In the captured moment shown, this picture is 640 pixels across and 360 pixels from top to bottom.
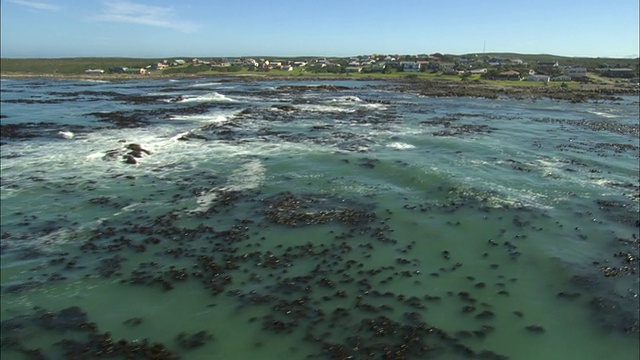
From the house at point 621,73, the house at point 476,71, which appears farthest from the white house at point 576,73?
the house at point 476,71

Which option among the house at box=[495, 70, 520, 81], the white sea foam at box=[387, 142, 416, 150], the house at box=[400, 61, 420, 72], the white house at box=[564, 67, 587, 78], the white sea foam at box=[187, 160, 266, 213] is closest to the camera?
the white sea foam at box=[187, 160, 266, 213]

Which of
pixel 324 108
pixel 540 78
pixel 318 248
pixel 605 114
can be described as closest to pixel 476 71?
pixel 540 78

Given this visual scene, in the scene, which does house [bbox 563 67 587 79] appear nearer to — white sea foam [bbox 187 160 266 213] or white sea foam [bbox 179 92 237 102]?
white sea foam [bbox 179 92 237 102]

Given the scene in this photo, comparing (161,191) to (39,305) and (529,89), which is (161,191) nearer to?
(39,305)

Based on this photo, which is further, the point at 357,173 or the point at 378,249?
the point at 357,173

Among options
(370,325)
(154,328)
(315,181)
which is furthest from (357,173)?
(154,328)

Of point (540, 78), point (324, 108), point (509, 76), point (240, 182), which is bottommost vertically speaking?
point (240, 182)

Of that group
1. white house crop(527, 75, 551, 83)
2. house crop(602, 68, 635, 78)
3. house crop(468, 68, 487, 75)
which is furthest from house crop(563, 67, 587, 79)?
house crop(468, 68, 487, 75)

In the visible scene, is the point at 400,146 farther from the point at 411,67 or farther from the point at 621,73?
the point at 621,73
